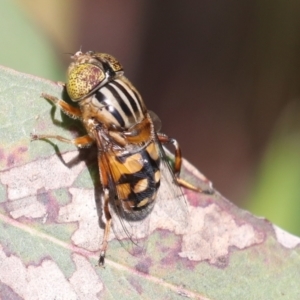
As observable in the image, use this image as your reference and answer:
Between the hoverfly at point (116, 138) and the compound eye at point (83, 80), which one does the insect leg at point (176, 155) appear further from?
the compound eye at point (83, 80)

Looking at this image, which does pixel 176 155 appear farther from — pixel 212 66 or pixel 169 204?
pixel 212 66

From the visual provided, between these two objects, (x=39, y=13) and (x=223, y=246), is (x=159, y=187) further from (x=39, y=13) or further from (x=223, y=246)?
(x=39, y=13)

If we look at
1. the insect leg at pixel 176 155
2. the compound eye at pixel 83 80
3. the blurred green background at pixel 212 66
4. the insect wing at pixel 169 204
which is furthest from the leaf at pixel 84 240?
the blurred green background at pixel 212 66

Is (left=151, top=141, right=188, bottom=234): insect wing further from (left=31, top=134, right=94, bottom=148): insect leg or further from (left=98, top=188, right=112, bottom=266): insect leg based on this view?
(left=31, top=134, right=94, bottom=148): insect leg

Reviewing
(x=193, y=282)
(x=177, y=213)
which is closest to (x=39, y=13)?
(x=177, y=213)

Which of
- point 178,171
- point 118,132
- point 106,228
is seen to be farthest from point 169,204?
point 118,132

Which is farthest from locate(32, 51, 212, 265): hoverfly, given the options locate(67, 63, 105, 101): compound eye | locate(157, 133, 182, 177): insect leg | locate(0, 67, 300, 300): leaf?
locate(157, 133, 182, 177): insect leg
